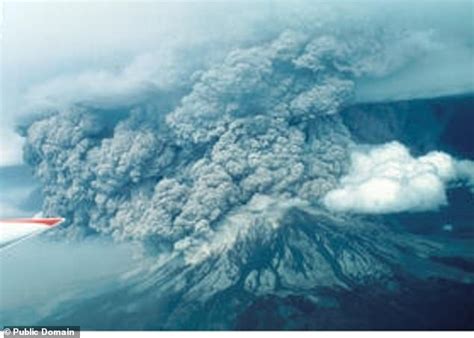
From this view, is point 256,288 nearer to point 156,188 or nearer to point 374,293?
point 374,293

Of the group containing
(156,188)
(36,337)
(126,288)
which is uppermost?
(156,188)

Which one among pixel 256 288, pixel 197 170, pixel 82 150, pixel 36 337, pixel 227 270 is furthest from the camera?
pixel 82 150

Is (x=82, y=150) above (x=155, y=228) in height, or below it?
above

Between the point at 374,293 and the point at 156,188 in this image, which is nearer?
the point at 374,293

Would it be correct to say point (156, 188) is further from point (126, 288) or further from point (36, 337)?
point (36, 337)

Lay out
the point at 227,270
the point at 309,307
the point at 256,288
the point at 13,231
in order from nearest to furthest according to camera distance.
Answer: the point at 13,231 < the point at 309,307 < the point at 256,288 < the point at 227,270

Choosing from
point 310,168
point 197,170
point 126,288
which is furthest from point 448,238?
point 126,288

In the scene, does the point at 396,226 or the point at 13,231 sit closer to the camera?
the point at 13,231

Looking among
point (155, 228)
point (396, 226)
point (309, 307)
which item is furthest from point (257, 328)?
point (396, 226)

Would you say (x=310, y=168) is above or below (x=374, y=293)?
above
